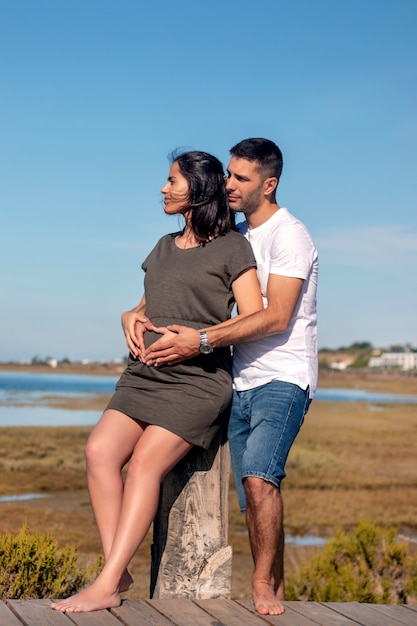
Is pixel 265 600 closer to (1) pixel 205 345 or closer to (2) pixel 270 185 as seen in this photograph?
(1) pixel 205 345

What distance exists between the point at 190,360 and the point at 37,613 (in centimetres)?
125

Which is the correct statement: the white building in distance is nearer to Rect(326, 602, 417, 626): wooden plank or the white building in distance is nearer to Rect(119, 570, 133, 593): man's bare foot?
Rect(326, 602, 417, 626): wooden plank

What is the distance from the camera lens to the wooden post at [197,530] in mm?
3973

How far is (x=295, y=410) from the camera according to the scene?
386 centimetres

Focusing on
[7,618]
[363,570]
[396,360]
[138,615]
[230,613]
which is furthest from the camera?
[396,360]

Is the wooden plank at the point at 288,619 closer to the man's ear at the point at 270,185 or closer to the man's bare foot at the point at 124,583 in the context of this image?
the man's bare foot at the point at 124,583

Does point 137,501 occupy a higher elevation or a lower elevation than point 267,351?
lower

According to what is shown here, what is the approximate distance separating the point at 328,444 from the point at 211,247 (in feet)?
102

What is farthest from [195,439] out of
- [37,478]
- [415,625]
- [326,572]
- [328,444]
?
[328,444]

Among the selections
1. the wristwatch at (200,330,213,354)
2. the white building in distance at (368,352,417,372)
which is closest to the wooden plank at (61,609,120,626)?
the wristwatch at (200,330,213,354)

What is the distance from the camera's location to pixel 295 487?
22.5 meters

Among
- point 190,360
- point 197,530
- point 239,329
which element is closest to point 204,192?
point 239,329

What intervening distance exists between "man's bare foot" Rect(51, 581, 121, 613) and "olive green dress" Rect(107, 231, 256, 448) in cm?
73

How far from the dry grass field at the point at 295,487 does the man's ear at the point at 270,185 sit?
6.37 meters
